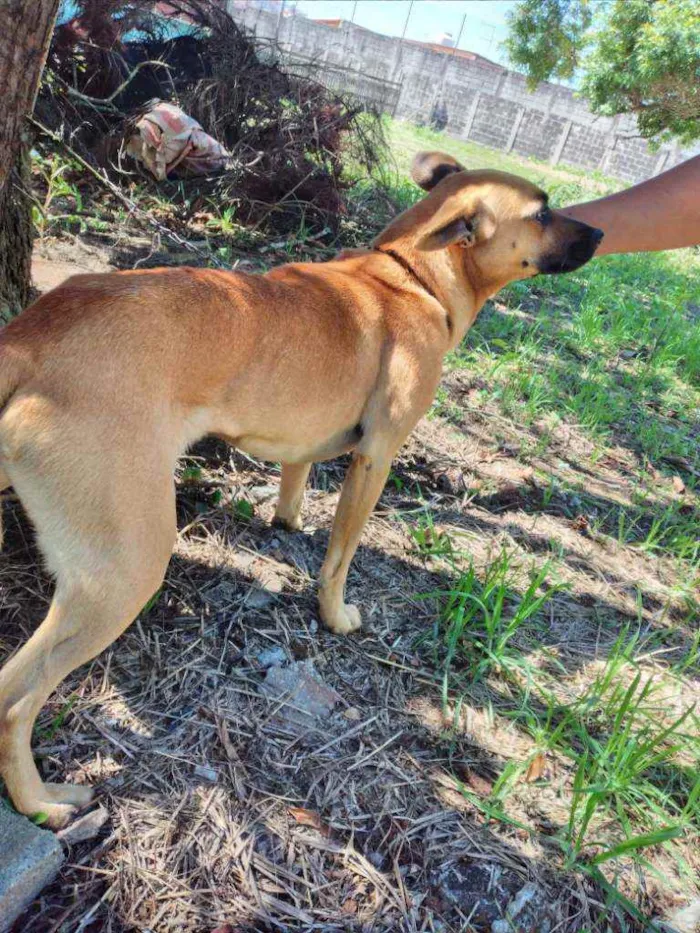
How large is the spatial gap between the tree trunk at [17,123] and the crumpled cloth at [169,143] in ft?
10.4

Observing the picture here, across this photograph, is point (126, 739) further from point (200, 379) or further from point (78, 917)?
point (200, 379)

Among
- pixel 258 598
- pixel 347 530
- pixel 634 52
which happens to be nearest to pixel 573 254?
pixel 347 530

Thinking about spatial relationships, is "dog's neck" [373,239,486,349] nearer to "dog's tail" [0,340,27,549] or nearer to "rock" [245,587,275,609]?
"rock" [245,587,275,609]

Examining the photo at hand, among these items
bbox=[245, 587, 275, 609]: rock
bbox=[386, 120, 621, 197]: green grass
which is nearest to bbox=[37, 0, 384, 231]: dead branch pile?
bbox=[245, 587, 275, 609]: rock

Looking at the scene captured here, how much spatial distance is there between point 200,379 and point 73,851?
1.28 m

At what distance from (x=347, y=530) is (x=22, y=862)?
57.2 inches

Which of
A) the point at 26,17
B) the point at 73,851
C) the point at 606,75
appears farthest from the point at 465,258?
the point at 606,75

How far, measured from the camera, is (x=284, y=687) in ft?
7.69

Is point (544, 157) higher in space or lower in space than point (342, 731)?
higher

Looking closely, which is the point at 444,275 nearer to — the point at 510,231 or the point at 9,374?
the point at 510,231

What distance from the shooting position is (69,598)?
174 cm

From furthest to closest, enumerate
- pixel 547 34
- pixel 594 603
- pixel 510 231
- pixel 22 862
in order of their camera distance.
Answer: pixel 547 34
pixel 594 603
pixel 510 231
pixel 22 862

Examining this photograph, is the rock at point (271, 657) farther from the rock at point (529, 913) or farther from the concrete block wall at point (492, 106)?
the concrete block wall at point (492, 106)

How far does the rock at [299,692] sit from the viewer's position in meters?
2.27
